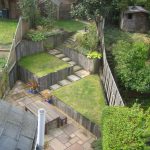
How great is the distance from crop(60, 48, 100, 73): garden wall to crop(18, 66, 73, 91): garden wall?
3.16ft

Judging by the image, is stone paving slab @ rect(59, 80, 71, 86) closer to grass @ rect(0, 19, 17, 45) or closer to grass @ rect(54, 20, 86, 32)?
grass @ rect(0, 19, 17, 45)

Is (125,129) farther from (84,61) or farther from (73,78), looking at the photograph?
(84,61)

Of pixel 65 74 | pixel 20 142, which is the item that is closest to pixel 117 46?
pixel 65 74

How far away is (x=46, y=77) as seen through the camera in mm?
14500

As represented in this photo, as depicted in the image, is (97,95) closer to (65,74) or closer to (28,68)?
(65,74)

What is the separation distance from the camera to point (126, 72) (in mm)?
13375

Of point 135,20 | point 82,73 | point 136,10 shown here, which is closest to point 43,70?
point 82,73

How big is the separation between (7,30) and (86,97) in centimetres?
785

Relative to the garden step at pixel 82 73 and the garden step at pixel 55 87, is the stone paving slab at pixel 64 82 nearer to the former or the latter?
the garden step at pixel 55 87

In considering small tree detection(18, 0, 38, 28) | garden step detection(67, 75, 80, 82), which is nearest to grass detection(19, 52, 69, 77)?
garden step detection(67, 75, 80, 82)

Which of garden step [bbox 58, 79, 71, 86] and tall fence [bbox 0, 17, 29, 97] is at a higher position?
tall fence [bbox 0, 17, 29, 97]

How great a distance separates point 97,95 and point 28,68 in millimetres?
4216

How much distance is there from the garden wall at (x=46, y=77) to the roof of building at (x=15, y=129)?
7832 mm

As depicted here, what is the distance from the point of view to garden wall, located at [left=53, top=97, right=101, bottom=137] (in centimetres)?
1175
